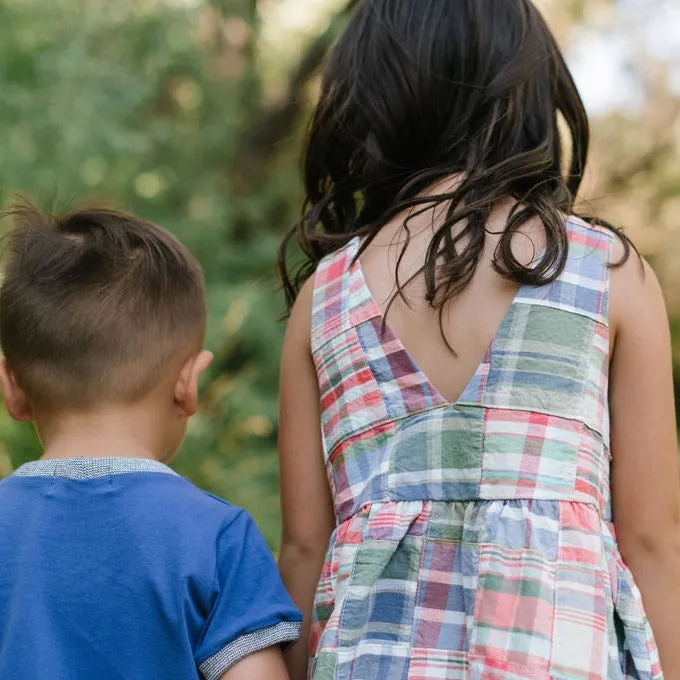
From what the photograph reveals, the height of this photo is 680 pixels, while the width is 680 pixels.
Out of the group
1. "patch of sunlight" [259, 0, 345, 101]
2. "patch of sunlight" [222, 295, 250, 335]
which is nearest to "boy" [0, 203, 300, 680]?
"patch of sunlight" [222, 295, 250, 335]

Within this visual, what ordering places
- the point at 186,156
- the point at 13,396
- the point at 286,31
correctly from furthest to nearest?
1. the point at 286,31
2. the point at 186,156
3. the point at 13,396

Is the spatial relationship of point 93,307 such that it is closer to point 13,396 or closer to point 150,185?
point 13,396

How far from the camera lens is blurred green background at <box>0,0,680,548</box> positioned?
3.98m

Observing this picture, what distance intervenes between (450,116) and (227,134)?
156 inches

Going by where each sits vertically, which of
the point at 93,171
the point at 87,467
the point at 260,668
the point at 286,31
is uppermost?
the point at 286,31

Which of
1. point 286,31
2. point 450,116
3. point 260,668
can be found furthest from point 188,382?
point 286,31

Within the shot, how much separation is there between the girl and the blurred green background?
2.00 m

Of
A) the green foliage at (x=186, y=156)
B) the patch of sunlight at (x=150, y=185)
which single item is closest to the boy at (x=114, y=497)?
the green foliage at (x=186, y=156)

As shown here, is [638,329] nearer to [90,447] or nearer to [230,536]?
[230,536]

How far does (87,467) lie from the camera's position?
143 cm

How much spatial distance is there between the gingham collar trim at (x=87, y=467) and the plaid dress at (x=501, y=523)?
31 centimetres

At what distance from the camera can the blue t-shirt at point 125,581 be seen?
135cm

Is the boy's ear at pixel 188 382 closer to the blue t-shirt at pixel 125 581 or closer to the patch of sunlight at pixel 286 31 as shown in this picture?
the blue t-shirt at pixel 125 581

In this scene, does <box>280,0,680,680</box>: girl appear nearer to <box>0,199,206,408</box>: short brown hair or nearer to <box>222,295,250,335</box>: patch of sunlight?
<box>0,199,206,408</box>: short brown hair
